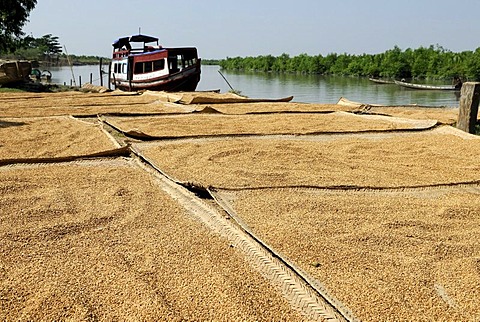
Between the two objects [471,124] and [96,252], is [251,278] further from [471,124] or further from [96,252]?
[471,124]

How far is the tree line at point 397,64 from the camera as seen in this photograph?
35.4m

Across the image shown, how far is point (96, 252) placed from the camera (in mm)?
2271

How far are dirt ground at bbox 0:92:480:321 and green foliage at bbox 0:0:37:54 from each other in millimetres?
12622

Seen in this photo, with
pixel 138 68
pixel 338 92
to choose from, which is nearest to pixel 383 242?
pixel 138 68

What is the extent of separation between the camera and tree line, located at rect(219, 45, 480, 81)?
Result: 116 ft

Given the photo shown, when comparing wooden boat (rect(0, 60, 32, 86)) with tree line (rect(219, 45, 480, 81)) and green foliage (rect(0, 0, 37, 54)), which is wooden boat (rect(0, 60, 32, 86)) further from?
tree line (rect(219, 45, 480, 81))

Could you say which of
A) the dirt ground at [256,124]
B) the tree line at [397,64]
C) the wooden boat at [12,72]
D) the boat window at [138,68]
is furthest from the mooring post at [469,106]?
the tree line at [397,64]

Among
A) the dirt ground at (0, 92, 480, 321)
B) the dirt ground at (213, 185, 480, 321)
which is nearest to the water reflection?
the dirt ground at (0, 92, 480, 321)

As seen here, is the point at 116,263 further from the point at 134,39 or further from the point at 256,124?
the point at 134,39

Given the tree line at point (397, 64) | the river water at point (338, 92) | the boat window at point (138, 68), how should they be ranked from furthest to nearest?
the tree line at point (397, 64), the river water at point (338, 92), the boat window at point (138, 68)

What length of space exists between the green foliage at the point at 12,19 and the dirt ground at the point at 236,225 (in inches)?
497

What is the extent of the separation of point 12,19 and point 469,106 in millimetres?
15378

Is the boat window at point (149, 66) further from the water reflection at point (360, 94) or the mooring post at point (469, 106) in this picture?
the mooring post at point (469, 106)

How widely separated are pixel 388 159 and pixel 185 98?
21.0 feet
